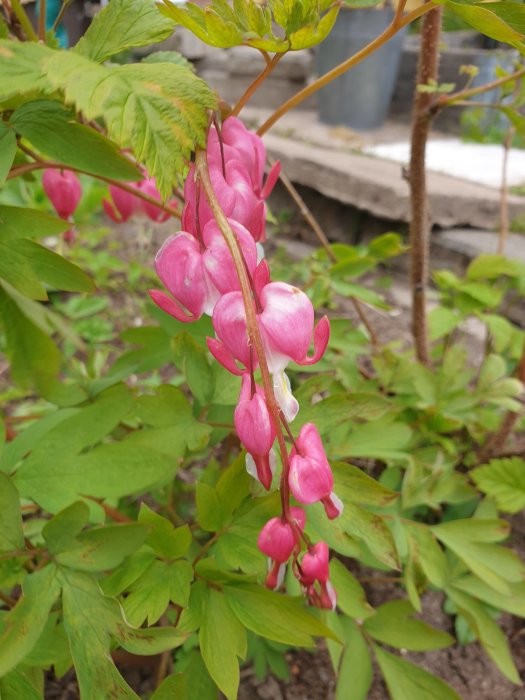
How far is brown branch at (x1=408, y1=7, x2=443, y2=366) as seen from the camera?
37.8 inches

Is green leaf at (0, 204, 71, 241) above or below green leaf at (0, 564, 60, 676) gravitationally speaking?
above

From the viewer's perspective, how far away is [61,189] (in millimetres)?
843

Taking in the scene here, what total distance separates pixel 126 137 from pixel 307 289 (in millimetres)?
753

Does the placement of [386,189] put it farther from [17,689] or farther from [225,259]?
[17,689]

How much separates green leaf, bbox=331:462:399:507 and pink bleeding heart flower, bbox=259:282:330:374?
0.19 meters

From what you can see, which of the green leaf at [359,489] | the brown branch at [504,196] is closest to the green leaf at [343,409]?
the green leaf at [359,489]

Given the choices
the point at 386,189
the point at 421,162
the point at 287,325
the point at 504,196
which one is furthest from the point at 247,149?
the point at 386,189

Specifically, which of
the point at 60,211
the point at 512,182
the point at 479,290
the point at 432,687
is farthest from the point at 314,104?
the point at 432,687

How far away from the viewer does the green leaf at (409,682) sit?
2.58 feet

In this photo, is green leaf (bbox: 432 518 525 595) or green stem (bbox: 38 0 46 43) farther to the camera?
green leaf (bbox: 432 518 525 595)

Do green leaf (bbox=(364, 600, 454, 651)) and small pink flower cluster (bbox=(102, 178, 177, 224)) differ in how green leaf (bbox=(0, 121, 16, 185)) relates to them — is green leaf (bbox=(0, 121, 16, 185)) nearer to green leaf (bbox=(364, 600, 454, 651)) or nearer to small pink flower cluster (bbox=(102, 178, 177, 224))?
small pink flower cluster (bbox=(102, 178, 177, 224))

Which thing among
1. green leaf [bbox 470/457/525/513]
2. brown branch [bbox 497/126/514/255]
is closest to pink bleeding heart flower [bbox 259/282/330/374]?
green leaf [bbox 470/457/525/513]

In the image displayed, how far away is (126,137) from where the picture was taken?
0.41 metres

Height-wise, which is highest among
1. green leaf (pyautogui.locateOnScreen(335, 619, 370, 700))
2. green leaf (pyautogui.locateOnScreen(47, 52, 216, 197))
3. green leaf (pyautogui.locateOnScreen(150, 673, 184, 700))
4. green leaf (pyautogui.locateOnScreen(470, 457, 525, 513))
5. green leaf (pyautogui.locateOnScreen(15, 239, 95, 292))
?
green leaf (pyautogui.locateOnScreen(47, 52, 216, 197))
